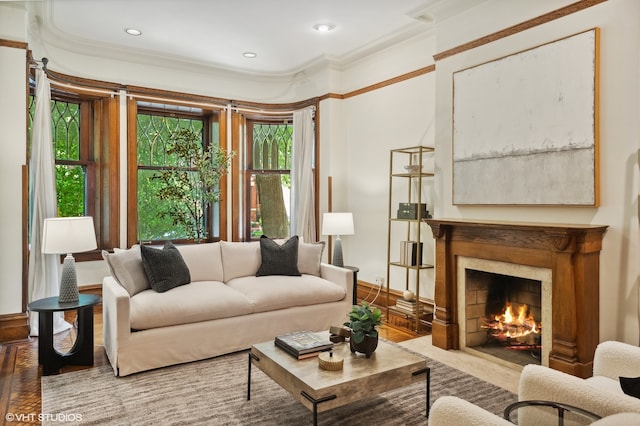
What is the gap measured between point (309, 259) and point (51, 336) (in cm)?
224

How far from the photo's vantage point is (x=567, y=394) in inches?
67.7

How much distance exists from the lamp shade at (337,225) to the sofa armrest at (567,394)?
3013 mm

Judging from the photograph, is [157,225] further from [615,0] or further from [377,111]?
[615,0]

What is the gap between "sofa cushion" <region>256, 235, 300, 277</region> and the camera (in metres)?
4.26

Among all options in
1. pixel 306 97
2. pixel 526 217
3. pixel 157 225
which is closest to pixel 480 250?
pixel 526 217

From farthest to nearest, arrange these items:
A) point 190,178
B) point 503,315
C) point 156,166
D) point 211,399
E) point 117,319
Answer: point 190,178 → point 156,166 → point 503,315 → point 117,319 → point 211,399

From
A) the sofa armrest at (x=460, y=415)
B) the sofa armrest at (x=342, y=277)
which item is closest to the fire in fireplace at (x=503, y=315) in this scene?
the sofa armrest at (x=342, y=277)

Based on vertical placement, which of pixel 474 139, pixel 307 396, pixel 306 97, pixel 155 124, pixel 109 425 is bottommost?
pixel 109 425

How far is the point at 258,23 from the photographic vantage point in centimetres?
433

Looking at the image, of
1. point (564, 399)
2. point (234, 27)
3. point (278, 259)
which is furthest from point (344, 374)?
point (234, 27)

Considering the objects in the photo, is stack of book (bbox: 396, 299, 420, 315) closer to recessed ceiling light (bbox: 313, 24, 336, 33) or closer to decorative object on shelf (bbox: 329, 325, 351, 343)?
decorative object on shelf (bbox: 329, 325, 351, 343)

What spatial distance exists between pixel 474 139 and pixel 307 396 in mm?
2505

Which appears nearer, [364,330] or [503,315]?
[364,330]

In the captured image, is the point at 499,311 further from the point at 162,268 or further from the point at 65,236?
the point at 65,236
